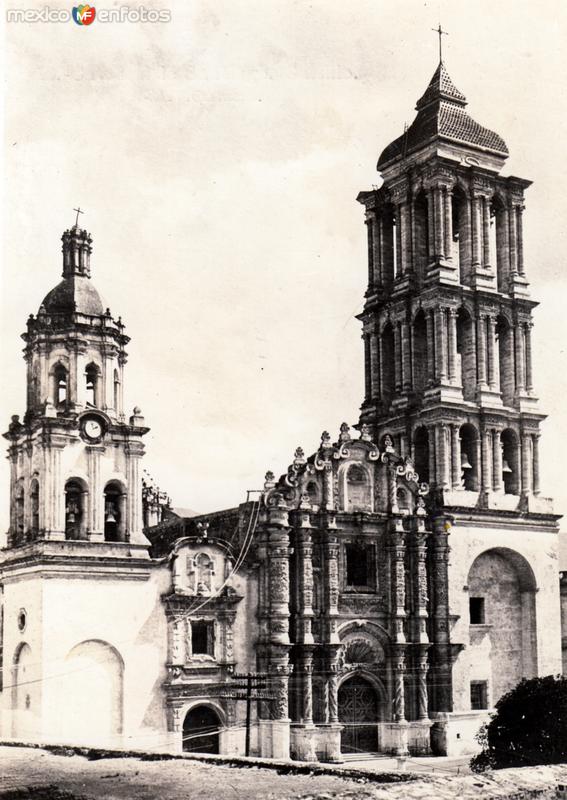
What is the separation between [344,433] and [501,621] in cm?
1024

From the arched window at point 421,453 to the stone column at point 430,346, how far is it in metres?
2.17

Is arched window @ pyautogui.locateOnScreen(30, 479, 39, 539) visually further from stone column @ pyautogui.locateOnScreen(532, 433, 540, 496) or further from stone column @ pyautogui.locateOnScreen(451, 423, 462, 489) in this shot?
stone column @ pyautogui.locateOnScreen(532, 433, 540, 496)

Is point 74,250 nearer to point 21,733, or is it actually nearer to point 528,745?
point 21,733

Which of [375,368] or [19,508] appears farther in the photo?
[375,368]

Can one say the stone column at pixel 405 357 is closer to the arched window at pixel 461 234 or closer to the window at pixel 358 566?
the arched window at pixel 461 234

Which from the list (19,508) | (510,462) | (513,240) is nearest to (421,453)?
(510,462)

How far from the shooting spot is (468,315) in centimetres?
4878

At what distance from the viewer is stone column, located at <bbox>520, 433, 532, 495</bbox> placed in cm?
4853

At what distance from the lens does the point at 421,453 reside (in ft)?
160

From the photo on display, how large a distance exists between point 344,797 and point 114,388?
2587 cm

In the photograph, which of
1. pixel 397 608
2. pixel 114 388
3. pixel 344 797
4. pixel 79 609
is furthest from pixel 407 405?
pixel 344 797

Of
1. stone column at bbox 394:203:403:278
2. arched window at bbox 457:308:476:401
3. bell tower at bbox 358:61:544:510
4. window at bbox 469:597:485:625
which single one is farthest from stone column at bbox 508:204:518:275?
window at bbox 469:597:485:625

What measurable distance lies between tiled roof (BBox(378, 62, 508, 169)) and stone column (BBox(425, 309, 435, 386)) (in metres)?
7.24

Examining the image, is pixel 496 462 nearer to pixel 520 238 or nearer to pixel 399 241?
pixel 520 238
